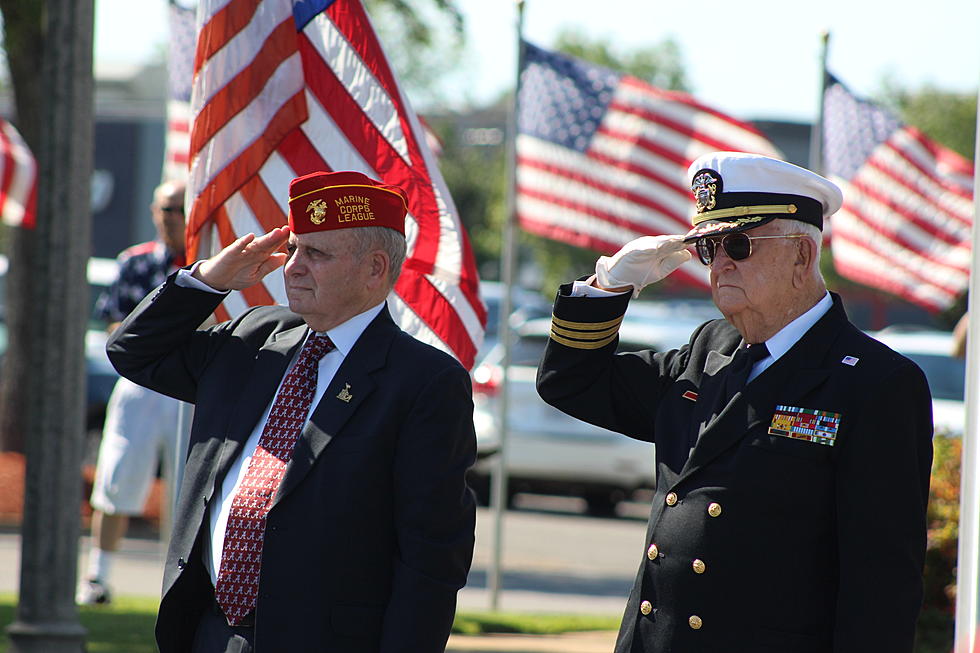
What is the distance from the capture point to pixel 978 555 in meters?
2.94

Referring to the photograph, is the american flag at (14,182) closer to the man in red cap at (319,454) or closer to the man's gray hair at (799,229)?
the man in red cap at (319,454)

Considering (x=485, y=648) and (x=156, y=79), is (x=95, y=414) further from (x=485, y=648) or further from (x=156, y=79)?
(x=156, y=79)

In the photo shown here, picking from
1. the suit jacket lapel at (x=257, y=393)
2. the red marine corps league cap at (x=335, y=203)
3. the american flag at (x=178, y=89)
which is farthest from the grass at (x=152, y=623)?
the red marine corps league cap at (x=335, y=203)

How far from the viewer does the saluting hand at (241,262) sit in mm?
3760

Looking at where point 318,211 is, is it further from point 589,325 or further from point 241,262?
point 589,325

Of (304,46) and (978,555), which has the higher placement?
(304,46)

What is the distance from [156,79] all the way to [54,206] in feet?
140

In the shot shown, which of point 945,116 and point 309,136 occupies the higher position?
point 945,116

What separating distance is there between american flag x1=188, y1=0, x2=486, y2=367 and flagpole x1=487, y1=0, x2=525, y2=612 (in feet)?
10.5

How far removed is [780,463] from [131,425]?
18.9 ft

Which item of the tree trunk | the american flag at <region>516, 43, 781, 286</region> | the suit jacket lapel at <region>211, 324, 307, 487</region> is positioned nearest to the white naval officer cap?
the suit jacket lapel at <region>211, 324, 307, 487</region>

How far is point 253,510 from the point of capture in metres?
3.42

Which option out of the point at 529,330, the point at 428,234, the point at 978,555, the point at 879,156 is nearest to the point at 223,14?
the point at 428,234

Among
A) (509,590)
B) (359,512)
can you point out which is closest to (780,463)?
(359,512)
